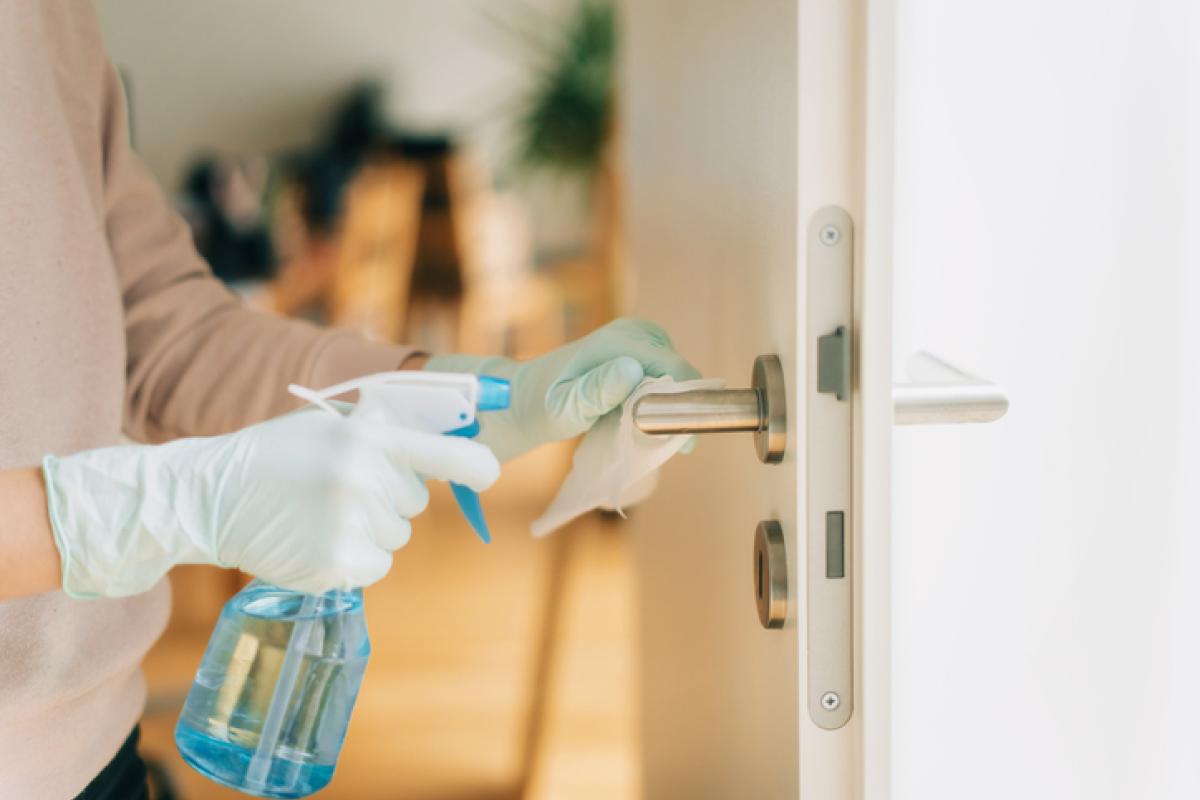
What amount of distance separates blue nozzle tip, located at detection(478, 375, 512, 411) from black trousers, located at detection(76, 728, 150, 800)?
1.77ft

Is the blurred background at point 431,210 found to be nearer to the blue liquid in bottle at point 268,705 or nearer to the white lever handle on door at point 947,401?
the blue liquid in bottle at point 268,705

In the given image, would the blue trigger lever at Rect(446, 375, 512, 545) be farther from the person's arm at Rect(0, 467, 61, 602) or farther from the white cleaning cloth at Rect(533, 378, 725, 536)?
the person's arm at Rect(0, 467, 61, 602)

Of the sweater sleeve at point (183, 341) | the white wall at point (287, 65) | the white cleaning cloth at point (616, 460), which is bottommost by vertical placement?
the white cleaning cloth at point (616, 460)

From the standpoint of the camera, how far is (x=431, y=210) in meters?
4.23

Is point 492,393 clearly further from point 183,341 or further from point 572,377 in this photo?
point 183,341

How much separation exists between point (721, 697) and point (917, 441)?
14.2 inches

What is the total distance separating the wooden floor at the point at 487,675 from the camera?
7.15 ft

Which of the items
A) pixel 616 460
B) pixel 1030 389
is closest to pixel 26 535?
pixel 616 460

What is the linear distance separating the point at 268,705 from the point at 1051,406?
1.83 feet

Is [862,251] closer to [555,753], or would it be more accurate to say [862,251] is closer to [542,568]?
[555,753]

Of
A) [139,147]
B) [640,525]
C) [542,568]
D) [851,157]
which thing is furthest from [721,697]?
[139,147]

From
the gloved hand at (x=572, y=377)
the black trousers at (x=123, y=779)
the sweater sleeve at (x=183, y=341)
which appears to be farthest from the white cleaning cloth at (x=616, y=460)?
the black trousers at (x=123, y=779)

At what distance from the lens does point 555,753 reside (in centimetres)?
226

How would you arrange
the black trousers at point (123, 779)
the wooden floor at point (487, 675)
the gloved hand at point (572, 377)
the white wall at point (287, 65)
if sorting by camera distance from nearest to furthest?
the gloved hand at point (572, 377), the black trousers at point (123, 779), the wooden floor at point (487, 675), the white wall at point (287, 65)
